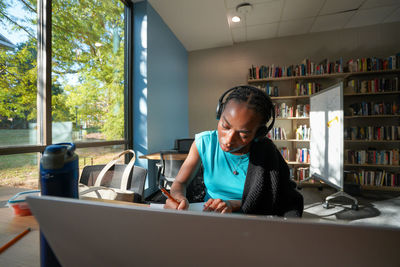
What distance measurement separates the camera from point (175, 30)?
145 inches

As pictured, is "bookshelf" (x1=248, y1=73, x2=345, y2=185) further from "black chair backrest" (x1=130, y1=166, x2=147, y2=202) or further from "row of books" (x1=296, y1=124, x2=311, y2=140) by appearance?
"black chair backrest" (x1=130, y1=166, x2=147, y2=202)

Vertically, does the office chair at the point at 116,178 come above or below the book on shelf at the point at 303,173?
above

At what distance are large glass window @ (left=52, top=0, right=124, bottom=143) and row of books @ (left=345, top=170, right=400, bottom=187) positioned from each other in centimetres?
415

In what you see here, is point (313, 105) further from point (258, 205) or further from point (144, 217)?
point (144, 217)

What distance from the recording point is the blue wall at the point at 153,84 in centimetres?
294

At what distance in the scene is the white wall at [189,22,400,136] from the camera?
3590 mm

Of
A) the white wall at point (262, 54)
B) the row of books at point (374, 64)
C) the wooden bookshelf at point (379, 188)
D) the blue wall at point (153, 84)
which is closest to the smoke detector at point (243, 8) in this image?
the white wall at point (262, 54)

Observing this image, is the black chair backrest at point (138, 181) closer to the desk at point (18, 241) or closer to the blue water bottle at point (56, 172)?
the desk at point (18, 241)

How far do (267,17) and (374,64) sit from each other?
208 cm

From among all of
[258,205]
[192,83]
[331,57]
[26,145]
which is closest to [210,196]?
[258,205]

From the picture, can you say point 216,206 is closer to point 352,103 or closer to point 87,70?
point 87,70

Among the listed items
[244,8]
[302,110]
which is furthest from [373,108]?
[244,8]

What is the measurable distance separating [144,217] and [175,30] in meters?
4.06

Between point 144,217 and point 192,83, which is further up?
point 192,83
